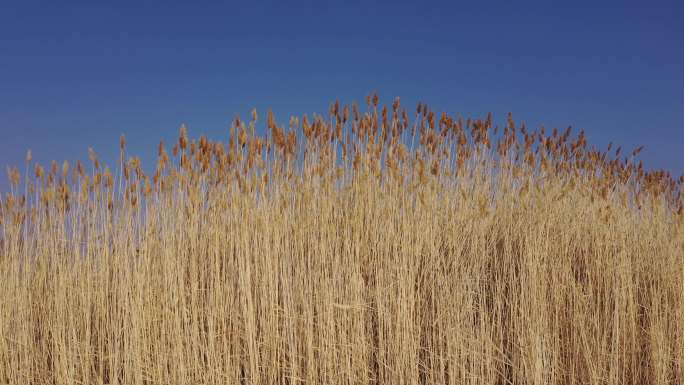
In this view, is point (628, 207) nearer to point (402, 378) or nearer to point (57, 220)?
point (402, 378)

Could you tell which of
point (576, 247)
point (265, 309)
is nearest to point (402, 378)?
point (265, 309)

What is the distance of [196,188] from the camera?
3.91 metres

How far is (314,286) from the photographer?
3.90m

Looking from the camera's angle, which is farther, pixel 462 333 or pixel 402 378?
pixel 462 333

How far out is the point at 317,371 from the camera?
3.69 meters

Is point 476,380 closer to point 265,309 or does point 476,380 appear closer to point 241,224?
point 265,309

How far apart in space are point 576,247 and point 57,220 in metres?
4.33

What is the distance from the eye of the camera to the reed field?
3.64 meters

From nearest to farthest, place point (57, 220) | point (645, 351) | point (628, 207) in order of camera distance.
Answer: point (57, 220)
point (645, 351)
point (628, 207)

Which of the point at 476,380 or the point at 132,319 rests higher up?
the point at 132,319

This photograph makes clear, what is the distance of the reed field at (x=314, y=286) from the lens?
11.9 feet

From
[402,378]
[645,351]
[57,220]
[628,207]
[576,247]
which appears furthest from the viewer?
[628,207]

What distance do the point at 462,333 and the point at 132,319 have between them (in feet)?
7.00

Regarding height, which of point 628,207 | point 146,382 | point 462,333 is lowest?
point 146,382
